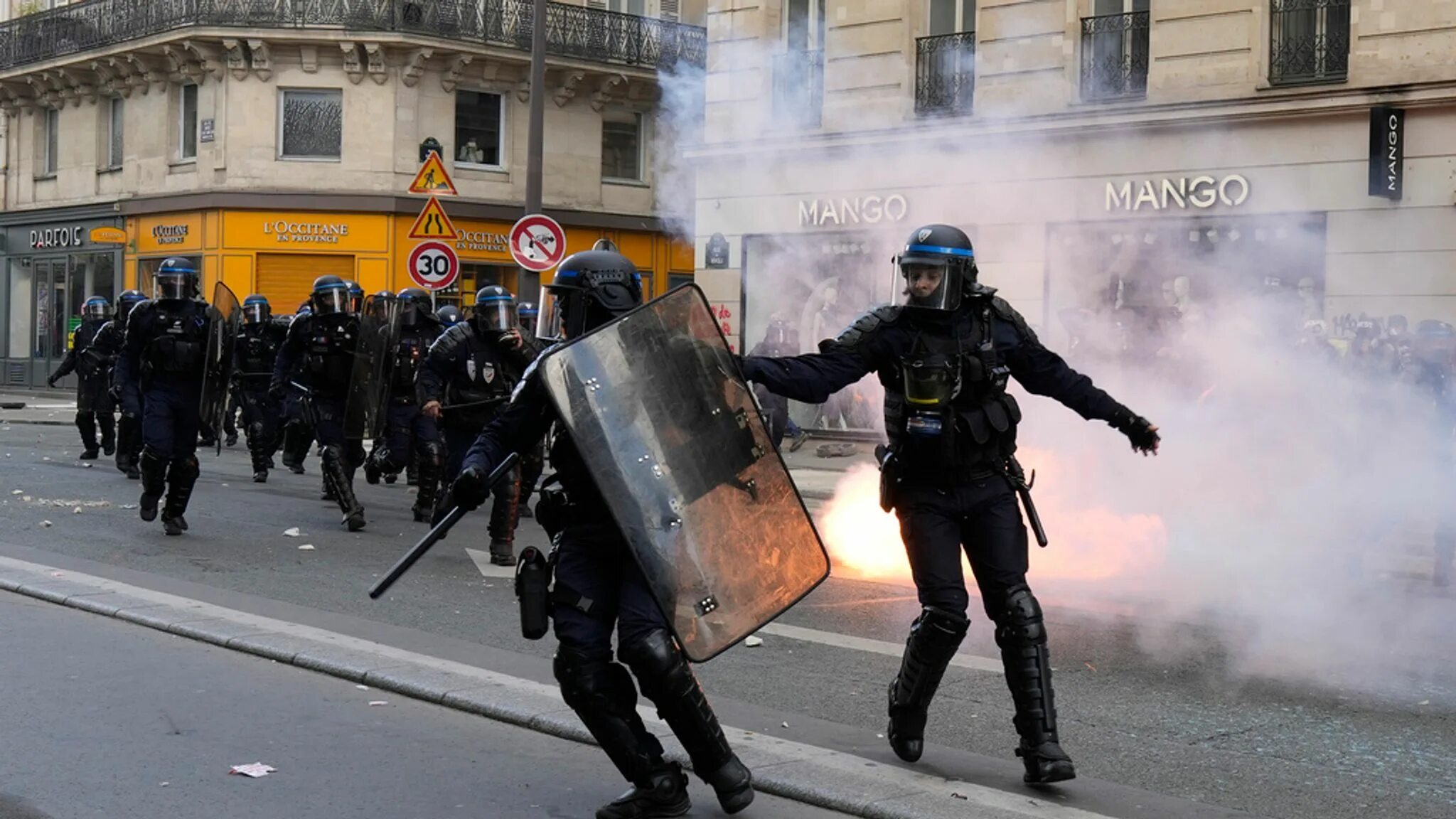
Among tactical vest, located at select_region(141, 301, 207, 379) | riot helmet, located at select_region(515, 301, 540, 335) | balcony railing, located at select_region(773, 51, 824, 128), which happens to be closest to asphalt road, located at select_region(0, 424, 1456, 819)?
tactical vest, located at select_region(141, 301, 207, 379)

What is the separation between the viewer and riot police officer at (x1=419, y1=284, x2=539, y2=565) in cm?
1052

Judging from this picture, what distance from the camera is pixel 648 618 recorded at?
176 inches

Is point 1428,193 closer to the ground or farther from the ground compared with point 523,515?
farther from the ground

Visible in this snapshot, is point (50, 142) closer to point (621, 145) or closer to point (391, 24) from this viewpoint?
point (391, 24)

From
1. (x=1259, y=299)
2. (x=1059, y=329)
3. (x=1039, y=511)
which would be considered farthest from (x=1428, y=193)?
(x=1039, y=511)

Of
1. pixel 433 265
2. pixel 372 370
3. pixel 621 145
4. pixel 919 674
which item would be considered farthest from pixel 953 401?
pixel 621 145

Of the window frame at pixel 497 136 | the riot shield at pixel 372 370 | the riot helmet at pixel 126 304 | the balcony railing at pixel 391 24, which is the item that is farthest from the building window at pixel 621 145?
the riot shield at pixel 372 370

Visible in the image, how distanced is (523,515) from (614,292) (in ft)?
27.4

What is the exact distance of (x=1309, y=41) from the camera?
627 inches

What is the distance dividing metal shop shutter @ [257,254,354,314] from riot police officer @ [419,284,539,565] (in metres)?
19.8

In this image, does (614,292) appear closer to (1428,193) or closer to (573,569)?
(573,569)

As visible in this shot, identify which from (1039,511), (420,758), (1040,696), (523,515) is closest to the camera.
→ (1040,696)

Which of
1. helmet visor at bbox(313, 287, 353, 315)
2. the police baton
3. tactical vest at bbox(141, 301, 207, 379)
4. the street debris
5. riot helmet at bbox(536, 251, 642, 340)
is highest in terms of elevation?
helmet visor at bbox(313, 287, 353, 315)

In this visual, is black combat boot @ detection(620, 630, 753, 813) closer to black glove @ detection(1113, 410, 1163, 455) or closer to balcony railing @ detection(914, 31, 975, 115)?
black glove @ detection(1113, 410, 1163, 455)
